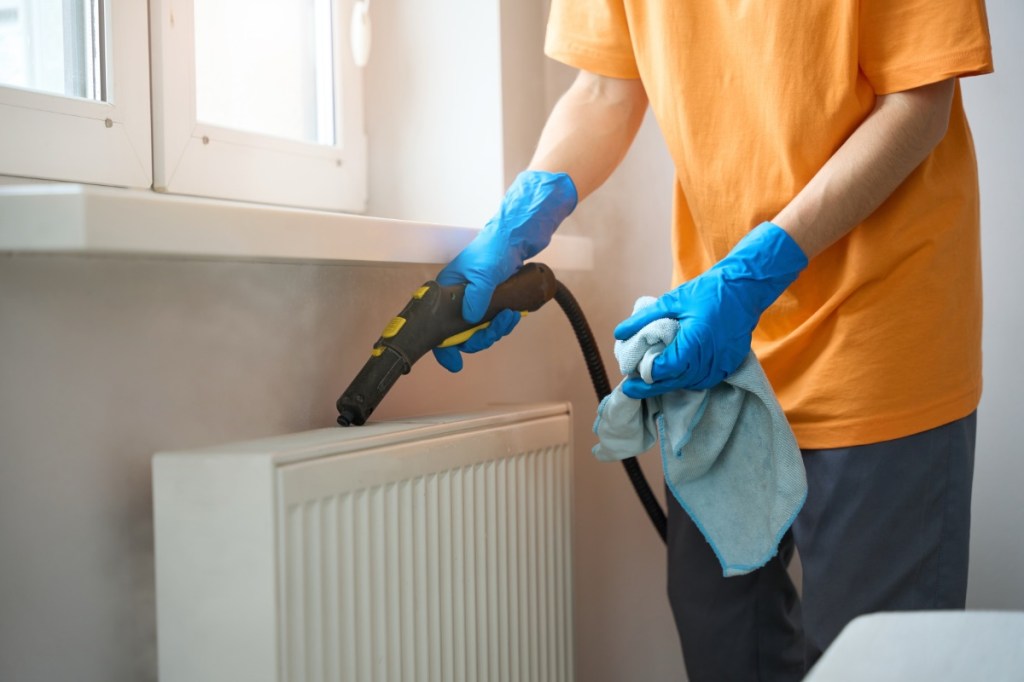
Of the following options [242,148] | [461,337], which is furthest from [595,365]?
[242,148]

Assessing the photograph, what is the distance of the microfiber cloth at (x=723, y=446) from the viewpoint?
Result: 1.09m

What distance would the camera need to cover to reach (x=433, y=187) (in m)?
1.64

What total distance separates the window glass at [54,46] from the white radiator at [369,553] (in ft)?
1.63

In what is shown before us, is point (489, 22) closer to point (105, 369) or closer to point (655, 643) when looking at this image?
point (105, 369)

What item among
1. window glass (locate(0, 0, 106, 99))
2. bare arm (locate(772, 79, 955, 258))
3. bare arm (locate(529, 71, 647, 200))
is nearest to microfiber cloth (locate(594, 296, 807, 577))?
bare arm (locate(772, 79, 955, 258))

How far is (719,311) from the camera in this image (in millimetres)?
1056

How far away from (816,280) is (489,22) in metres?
0.73

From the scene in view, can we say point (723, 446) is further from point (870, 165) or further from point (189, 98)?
point (189, 98)

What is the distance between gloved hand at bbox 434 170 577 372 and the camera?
3.84ft

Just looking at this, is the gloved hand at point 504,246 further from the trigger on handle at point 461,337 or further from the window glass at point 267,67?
the window glass at point 267,67

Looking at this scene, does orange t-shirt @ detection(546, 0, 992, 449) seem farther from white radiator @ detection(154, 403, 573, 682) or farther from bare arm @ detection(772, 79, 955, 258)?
white radiator @ detection(154, 403, 573, 682)

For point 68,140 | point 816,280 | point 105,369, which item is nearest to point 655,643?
point 816,280

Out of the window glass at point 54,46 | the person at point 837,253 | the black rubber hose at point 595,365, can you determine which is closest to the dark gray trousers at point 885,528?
the person at point 837,253

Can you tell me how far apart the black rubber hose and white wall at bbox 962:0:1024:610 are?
527 mm
